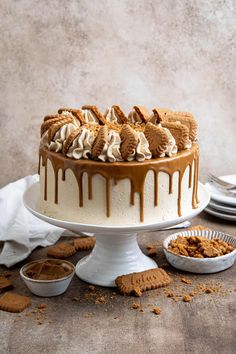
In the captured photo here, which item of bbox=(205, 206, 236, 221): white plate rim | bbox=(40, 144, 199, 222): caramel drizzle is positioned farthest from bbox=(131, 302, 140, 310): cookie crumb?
bbox=(205, 206, 236, 221): white plate rim

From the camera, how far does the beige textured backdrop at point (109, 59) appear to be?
10.6ft

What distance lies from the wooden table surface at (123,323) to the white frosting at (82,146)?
0.44m

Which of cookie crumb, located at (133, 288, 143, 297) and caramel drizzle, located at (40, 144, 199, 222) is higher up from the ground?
caramel drizzle, located at (40, 144, 199, 222)

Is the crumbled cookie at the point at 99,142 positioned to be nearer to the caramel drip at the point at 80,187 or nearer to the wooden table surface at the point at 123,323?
the caramel drip at the point at 80,187

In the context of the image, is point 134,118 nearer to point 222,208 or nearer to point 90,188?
point 90,188

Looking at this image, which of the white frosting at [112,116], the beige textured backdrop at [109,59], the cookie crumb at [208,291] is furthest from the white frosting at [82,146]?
the beige textured backdrop at [109,59]

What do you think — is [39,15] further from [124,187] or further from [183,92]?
[124,187]

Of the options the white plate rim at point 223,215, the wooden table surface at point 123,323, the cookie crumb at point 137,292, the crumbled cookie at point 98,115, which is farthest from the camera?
the white plate rim at point 223,215

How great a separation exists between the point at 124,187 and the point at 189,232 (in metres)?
0.53

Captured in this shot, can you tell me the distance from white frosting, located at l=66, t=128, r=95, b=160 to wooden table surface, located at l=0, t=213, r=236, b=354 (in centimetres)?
44

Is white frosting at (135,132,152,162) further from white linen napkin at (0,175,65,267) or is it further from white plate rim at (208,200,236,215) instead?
white plate rim at (208,200,236,215)

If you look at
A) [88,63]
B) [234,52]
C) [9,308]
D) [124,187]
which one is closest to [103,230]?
[124,187]

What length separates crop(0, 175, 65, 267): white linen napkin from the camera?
2.49 m

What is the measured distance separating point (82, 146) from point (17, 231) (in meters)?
0.60
